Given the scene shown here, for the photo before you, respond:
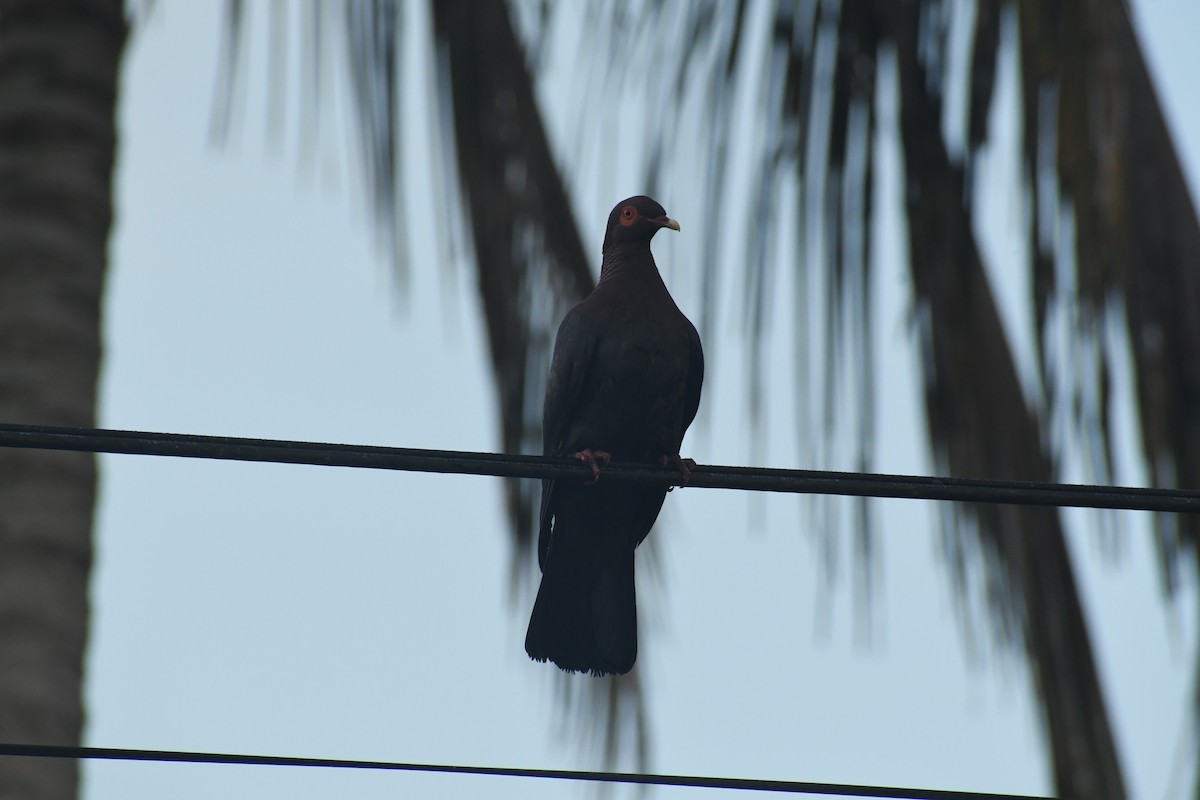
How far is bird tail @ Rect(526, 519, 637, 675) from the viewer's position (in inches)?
170

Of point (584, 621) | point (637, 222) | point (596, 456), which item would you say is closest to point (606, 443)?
point (596, 456)

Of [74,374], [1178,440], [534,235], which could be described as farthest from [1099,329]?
[74,374]

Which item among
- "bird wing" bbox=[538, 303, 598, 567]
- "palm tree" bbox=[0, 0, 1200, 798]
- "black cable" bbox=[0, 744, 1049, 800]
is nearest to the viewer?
"black cable" bbox=[0, 744, 1049, 800]

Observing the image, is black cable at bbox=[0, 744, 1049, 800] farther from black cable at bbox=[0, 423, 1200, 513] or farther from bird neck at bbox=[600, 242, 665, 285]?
bird neck at bbox=[600, 242, 665, 285]

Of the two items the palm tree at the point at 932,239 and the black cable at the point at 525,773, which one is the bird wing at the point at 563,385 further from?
the black cable at the point at 525,773

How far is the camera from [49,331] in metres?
3.91

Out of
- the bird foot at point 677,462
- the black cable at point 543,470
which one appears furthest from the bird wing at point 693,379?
the black cable at point 543,470

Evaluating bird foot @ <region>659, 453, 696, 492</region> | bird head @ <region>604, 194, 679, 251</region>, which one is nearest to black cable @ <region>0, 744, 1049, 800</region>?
bird foot @ <region>659, 453, 696, 492</region>

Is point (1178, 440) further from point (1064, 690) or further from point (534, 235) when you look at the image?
point (534, 235)

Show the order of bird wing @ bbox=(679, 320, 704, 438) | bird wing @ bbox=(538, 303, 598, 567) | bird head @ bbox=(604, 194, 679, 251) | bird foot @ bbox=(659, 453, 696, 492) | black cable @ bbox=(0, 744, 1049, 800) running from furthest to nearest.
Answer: bird head @ bbox=(604, 194, 679, 251)
bird wing @ bbox=(679, 320, 704, 438)
bird wing @ bbox=(538, 303, 598, 567)
bird foot @ bbox=(659, 453, 696, 492)
black cable @ bbox=(0, 744, 1049, 800)

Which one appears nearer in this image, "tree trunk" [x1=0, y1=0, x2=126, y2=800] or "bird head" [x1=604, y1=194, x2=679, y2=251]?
"tree trunk" [x1=0, y1=0, x2=126, y2=800]

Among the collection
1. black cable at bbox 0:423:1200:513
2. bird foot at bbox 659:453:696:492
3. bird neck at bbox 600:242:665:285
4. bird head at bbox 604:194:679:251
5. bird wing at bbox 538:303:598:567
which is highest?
bird head at bbox 604:194:679:251

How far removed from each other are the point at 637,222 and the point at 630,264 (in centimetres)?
17

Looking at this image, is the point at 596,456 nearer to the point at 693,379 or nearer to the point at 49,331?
the point at 693,379
